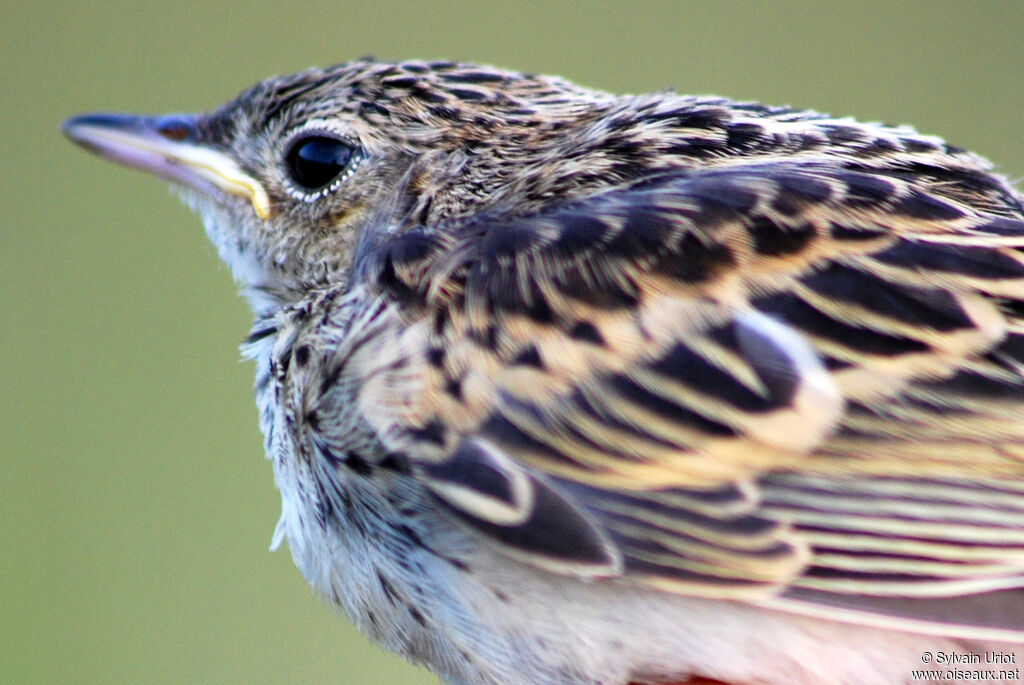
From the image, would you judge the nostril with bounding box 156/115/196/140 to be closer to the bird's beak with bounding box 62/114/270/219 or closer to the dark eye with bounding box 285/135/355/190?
the bird's beak with bounding box 62/114/270/219

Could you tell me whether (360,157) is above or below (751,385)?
above

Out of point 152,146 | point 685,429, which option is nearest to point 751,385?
point 685,429

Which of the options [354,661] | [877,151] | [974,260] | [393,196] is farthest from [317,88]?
[354,661]

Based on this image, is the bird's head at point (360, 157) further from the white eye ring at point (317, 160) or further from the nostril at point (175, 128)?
the nostril at point (175, 128)

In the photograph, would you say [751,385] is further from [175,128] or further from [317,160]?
[175,128]

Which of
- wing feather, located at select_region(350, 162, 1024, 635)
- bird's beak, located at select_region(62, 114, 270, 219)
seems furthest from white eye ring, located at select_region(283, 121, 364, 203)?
wing feather, located at select_region(350, 162, 1024, 635)
